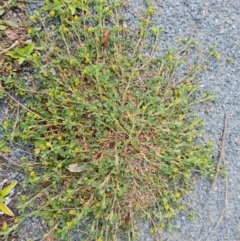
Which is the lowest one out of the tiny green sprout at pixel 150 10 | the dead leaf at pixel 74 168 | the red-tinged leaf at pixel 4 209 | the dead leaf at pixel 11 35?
the red-tinged leaf at pixel 4 209

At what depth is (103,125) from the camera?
2279 millimetres

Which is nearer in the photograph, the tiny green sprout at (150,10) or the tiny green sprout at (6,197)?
the tiny green sprout at (6,197)

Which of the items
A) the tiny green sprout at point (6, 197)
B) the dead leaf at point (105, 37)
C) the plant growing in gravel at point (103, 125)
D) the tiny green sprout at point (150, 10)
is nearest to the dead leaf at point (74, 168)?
the plant growing in gravel at point (103, 125)

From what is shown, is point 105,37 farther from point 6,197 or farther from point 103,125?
point 6,197

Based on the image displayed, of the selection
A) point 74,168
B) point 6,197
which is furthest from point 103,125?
point 6,197

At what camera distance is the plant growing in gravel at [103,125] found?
7.28 ft

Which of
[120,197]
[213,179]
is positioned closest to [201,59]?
[213,179]

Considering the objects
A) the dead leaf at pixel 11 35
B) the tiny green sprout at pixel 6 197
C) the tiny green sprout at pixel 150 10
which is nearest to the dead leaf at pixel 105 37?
the tiny green sprout at pixel 150 10

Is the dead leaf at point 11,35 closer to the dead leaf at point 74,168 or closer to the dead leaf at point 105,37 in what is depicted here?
the dead leaf at point 105,37

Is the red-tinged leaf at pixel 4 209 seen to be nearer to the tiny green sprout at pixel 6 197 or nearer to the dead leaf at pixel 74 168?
the tiny green sprout at pixel 6 197

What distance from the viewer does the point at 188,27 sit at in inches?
97.1

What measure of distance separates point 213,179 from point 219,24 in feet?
2.80

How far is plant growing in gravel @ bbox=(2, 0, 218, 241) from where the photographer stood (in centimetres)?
222

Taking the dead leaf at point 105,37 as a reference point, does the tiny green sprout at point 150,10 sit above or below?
above
